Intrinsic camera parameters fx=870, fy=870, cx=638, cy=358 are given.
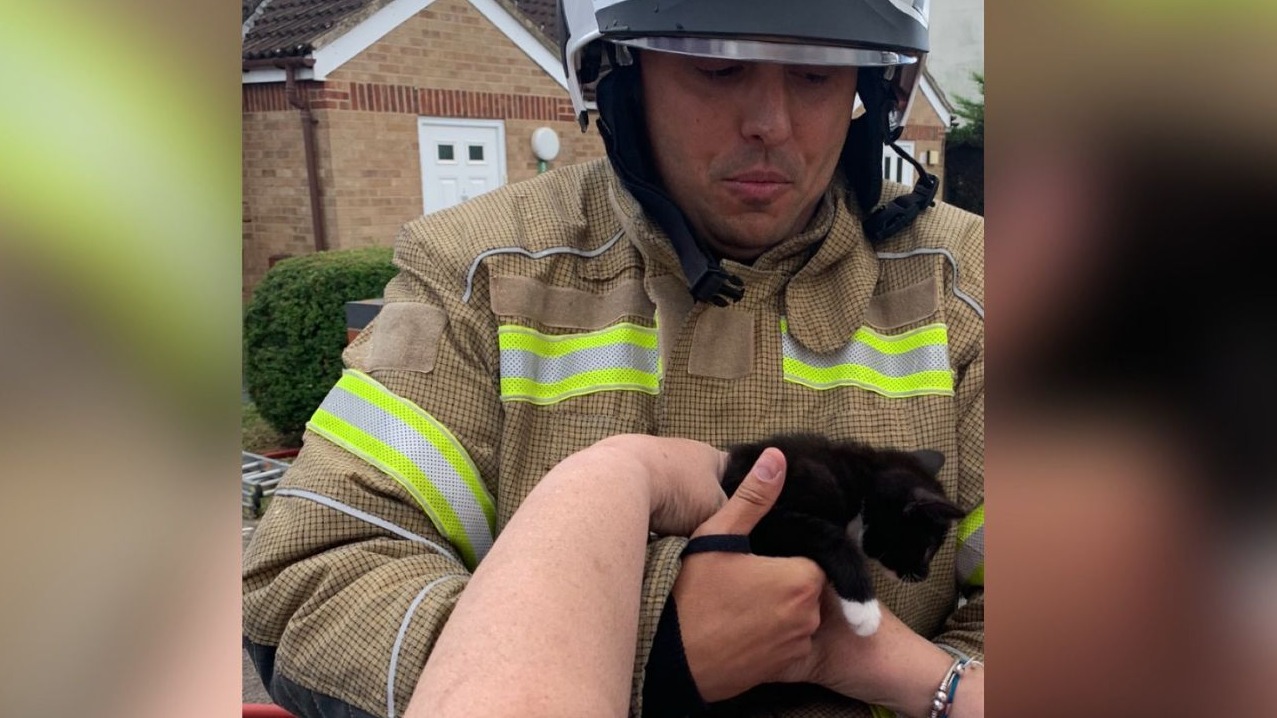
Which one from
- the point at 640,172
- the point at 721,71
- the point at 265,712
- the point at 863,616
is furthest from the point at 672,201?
the point at 265,712

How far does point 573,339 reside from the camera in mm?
946

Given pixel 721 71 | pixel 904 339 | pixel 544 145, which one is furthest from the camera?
pixel 544 145

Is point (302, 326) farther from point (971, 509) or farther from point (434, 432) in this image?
point (971, 509)

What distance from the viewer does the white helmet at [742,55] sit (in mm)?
752

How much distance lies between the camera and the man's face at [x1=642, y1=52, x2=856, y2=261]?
2.78 feet

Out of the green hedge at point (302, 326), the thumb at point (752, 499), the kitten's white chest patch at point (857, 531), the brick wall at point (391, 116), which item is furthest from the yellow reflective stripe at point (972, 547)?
the green hedge at point (302, 326)

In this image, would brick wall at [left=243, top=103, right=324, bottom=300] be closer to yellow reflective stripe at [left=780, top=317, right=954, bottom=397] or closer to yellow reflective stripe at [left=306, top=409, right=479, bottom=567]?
yellow reflective stripe at [left=306, top=409, right=479, bottom=567]

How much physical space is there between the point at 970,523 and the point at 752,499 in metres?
0.26

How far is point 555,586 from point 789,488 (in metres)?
0.49

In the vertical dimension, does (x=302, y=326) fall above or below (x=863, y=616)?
above

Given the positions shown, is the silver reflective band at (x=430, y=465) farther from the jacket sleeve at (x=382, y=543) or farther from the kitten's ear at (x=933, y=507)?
the kitten's ear at (x=933, y=507)
